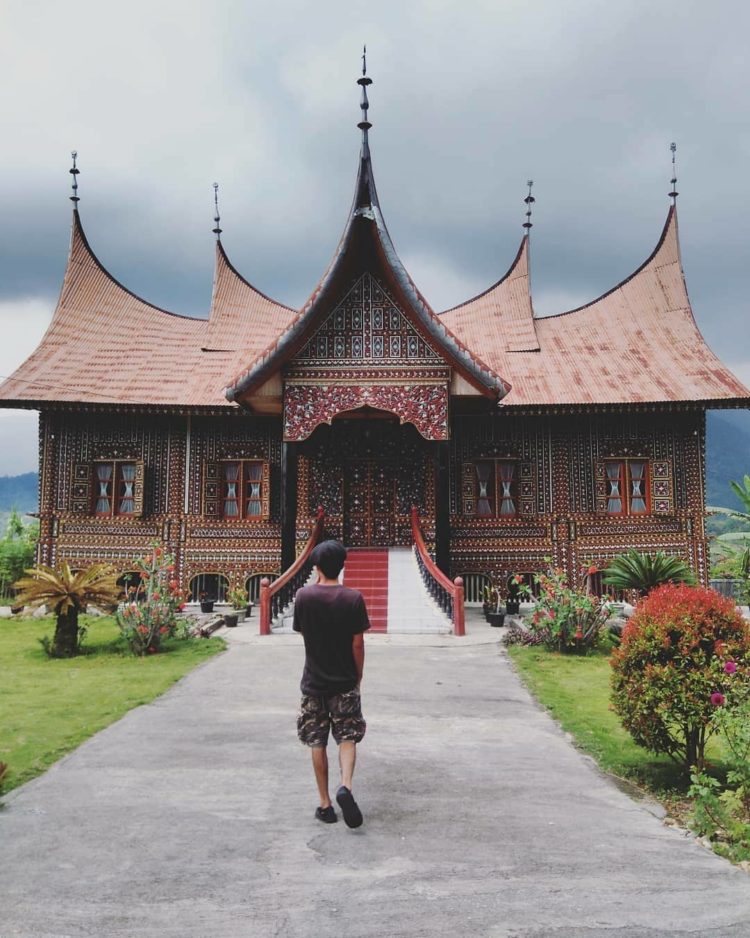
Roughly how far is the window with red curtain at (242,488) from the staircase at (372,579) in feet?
8.74

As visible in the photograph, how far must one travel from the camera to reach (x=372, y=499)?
17.2 metres

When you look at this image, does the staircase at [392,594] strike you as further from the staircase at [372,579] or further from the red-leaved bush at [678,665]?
the red-leaved bush at [678,665]

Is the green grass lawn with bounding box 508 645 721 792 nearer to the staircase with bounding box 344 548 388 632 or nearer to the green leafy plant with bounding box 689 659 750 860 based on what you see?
the green leafy plant with bounding box 689 659 750 860

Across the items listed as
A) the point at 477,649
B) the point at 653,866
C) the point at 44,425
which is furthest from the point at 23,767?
the point at 44,425

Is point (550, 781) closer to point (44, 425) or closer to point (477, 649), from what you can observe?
point (477, 649)

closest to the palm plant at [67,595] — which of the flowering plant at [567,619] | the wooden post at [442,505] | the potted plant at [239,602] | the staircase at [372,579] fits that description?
the potted plant at [239,602]

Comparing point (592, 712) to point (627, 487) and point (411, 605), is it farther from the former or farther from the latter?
point (627, 487)

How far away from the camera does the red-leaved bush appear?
17.7ft

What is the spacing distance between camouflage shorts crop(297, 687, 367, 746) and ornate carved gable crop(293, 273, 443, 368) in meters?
10.2

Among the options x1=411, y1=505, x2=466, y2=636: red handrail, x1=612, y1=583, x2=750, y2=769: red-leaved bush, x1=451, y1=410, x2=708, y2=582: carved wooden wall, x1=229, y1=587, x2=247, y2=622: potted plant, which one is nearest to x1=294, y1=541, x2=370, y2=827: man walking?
x1=612, y1=583, x2=750, y2=769: red-leaved bush

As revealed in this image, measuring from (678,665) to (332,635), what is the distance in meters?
2.73

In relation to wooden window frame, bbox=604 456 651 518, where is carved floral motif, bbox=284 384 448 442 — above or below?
above

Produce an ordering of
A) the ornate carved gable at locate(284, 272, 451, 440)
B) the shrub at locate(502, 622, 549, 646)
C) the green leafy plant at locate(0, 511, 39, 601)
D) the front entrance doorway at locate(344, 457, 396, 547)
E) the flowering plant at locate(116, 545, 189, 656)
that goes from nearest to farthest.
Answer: the flowering plant at locate(116, 545, 189, 656), the shrub at locate(502, 622, 549, 646), the ornate carved gable at locate(284, 272, 451, 440), the front entrance doorway at locate(344, 457, 396, 547), the green leafy plant at locate(0, 511, 39, 601)

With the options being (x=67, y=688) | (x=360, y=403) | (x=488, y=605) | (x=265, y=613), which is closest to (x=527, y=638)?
(x=488, y=605)
